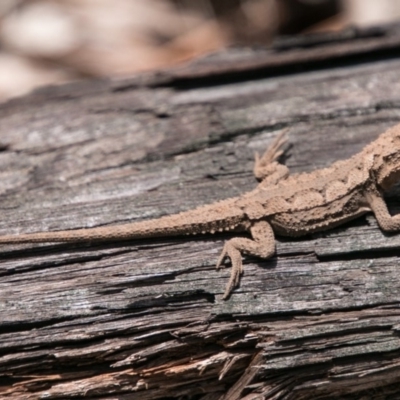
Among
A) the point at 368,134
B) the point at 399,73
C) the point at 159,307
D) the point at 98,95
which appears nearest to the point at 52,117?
the point at 98,95

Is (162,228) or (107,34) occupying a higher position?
(107,34)

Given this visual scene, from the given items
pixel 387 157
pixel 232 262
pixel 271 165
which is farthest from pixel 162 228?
pixel 387 157

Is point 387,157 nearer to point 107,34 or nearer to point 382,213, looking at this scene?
point 382,213

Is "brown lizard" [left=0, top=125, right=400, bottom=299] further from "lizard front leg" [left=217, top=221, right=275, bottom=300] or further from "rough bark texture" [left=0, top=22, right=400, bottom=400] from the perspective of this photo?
"rough bark texture" [left=0, top=22, right=400, bottom=400]

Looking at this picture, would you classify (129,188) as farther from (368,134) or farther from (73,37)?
(73,37)

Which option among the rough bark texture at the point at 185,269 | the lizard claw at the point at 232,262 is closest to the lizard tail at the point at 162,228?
the rough bark texture at the point at 185,269
